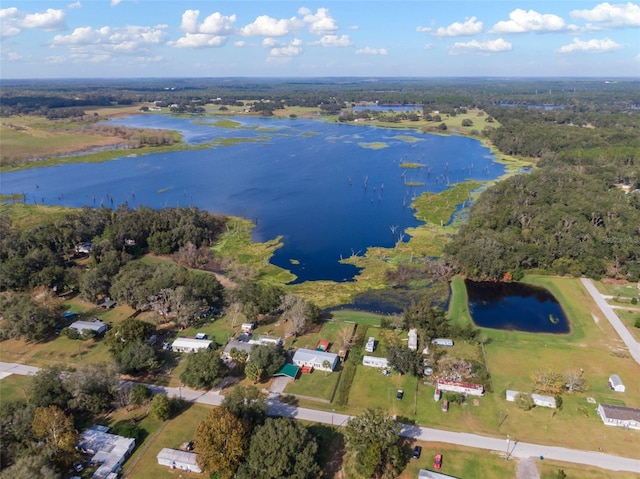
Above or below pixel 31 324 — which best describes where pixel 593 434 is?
below

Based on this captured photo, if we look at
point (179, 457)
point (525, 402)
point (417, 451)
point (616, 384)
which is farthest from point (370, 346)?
point (616, 384)

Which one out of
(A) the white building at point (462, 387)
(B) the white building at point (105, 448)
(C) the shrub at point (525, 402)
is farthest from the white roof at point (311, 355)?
(C) the shrub at point (525, 402)

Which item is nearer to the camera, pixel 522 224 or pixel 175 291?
pixel 175 291

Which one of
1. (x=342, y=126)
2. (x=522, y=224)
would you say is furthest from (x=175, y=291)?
(x=342, y=126)

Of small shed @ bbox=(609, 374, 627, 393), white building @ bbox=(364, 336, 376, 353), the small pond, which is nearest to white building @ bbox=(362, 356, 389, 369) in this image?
white building @ bbox=(364, 336, 376, 353)

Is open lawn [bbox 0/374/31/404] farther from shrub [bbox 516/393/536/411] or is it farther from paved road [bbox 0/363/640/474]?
shrub [bbox 516/393/536/411]

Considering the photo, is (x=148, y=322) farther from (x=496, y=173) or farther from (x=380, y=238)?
Result: (x=496, y=173)
